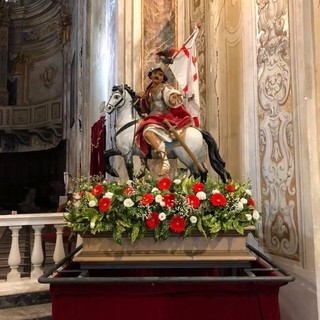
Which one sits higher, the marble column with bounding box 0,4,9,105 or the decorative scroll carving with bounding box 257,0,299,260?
the marble column with bounding box 0,4,9,105

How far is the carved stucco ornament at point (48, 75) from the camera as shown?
50.2ft

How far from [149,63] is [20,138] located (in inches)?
457

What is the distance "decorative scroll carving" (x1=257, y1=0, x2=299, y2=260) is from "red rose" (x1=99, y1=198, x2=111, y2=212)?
162 centimetres

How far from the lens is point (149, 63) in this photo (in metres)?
5.28

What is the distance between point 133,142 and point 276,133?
140cm

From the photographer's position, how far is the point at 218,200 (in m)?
2.73

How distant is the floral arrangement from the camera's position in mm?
2641

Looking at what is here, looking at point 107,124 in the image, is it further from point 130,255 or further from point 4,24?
point 4,24

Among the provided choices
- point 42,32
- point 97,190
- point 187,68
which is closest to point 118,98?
point 187,68

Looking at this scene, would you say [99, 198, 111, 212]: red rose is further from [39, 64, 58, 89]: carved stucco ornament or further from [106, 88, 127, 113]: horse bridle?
[39, 64, 58, 89]: carved stucco ornament

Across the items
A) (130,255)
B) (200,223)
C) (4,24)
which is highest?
(4,24)

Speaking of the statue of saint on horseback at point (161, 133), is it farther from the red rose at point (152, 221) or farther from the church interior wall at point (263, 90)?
the red rose at point (152, 221)

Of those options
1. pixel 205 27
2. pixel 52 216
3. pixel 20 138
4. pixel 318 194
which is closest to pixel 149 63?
pixel 205 27

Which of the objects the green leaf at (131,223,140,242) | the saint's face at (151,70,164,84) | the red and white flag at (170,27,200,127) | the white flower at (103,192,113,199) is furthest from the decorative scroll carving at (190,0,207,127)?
the green leaf at (131,223,140,242)
